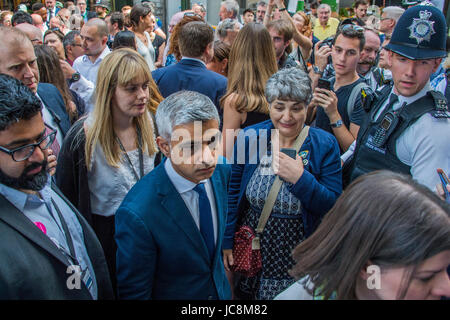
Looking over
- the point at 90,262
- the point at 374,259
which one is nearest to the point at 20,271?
the point at 90,262

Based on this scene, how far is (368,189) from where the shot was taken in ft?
4.00

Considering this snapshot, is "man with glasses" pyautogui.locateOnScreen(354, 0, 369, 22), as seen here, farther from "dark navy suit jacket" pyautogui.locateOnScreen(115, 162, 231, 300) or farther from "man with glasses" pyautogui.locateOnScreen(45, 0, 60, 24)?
"dark navy suit jacket" pyautogui.locateOnScreen(115, 162, 231, 300)

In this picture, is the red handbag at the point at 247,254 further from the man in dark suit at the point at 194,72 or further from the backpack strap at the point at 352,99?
the man in dark suit at the point at 194,72

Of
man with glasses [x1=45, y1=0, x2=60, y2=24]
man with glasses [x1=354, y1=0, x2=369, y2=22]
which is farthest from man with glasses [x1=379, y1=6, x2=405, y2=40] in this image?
man with glasses [x1=45, y1=0, x2=60, y2=24]

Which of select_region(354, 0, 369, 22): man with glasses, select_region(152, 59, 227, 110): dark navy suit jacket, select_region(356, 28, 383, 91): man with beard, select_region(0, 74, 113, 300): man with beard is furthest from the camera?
select_region(354, 0, 369, 22): man with glasses

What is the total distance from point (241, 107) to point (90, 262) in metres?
1.75

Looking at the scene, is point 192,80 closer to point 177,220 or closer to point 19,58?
point 19,58

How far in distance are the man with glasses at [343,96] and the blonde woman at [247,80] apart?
472mm

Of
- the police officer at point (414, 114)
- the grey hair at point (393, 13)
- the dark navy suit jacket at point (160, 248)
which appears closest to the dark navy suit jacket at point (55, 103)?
the dark navy suit jacket at point (160, 248)

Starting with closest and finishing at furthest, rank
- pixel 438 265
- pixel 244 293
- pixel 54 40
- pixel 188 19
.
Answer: pixel 438 265 < pixel 244 293 < pixel 188 19 < pixel 54 40

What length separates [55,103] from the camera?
315cm

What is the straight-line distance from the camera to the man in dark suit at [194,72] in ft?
12.0

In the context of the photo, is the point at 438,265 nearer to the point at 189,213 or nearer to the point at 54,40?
the point at 189,213

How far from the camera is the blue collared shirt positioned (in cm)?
148
